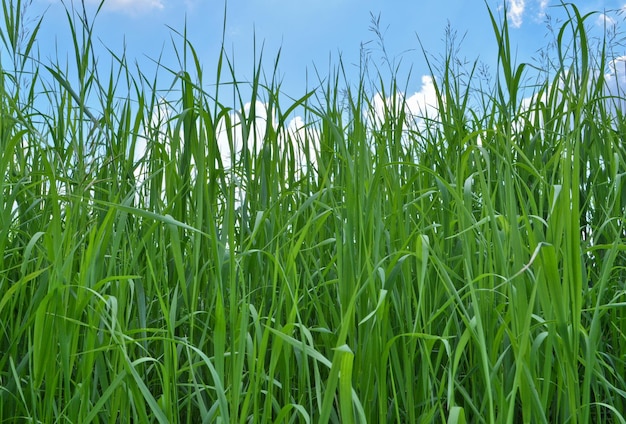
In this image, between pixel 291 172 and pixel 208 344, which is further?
pixel 291 172

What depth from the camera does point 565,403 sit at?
1119mm

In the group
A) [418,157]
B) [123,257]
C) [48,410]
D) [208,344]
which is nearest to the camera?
[48,410]

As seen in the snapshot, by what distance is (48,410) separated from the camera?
1.07 m

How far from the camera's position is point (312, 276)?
4.28ft

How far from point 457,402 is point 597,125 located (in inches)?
38.1

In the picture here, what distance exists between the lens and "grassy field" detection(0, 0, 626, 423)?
39.6 inches

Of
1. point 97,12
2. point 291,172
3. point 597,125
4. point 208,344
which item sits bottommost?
point 208,344

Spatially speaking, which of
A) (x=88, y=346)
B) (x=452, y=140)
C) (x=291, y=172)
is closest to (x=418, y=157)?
(x=452, y=140)

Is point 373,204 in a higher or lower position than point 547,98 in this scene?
lower

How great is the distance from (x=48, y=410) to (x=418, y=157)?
1.14 meters

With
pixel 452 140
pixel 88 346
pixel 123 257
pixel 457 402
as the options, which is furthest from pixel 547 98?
pixel 88 346

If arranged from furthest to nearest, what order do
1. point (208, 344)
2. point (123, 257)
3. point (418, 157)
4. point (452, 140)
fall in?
point (418, 157), point (452, 140), point (208, 344), point (123, 257)

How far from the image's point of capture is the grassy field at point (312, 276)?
1.00 metres

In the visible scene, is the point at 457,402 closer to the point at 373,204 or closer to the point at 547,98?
the point at 373,204
